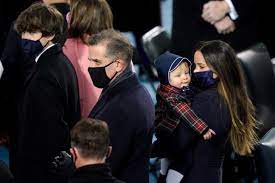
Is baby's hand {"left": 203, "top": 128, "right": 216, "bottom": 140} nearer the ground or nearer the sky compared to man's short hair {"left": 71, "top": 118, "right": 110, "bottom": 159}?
nearer the ground

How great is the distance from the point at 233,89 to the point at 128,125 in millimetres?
774

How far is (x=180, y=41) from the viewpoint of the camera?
539 cm

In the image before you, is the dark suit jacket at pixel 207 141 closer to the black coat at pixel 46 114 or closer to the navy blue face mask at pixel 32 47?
Answer: the black coat at pixel 46 114

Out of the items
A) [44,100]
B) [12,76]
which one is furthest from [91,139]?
[12,76]

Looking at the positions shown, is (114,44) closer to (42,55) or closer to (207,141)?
(42,55)

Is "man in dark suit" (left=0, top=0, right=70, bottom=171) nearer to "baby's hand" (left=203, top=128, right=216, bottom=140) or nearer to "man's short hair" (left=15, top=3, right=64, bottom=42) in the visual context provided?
"man's short hair" (left=15, top=3, right=64, bottom=42)

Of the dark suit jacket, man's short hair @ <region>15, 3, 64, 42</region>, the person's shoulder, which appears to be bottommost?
the dark suit jacket

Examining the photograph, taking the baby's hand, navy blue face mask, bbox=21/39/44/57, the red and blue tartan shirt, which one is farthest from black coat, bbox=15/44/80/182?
the baby's hand

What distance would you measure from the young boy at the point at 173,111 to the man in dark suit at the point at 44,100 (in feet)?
1.75

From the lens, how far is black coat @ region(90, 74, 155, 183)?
148 inches

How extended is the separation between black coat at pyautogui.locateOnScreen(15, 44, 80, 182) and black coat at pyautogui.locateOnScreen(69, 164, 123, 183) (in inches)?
40.1

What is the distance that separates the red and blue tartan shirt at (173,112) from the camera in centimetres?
411

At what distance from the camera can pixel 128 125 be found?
374cm

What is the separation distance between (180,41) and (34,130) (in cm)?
164
